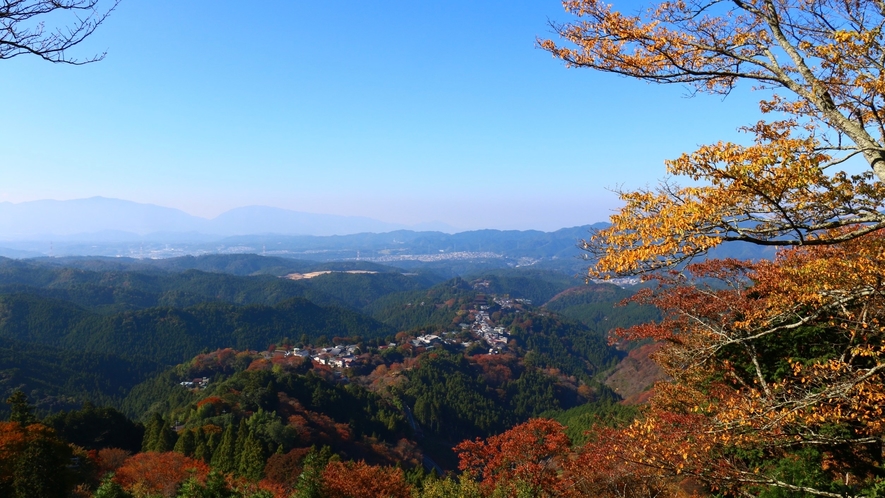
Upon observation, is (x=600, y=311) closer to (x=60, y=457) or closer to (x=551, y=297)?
(x=551, y=297)

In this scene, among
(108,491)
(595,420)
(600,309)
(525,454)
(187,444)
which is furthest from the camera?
(600,309)

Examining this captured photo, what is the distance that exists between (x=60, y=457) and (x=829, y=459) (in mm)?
20779

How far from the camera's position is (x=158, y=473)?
16438mm

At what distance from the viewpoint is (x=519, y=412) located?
58469mm

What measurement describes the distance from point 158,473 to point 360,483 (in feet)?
27.5

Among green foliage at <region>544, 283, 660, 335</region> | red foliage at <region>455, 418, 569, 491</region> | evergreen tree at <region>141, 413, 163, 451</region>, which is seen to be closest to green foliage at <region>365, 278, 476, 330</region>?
green foliage at <region>544, 283, 660, 335</region>

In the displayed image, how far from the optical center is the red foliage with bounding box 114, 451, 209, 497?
559 inches

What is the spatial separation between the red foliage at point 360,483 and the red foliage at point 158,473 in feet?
13.6

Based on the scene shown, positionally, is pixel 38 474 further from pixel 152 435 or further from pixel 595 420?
pixel 595 420

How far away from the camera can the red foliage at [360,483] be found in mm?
13518

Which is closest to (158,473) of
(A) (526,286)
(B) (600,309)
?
(B) (600,309)

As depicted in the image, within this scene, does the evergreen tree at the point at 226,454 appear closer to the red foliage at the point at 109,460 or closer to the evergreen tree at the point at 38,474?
the red foliage at the point at 109,460

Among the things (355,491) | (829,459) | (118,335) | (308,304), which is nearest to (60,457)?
(355,491)

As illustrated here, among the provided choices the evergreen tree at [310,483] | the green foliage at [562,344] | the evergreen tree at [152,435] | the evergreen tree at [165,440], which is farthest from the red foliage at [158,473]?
the green foliage at [562,344]
